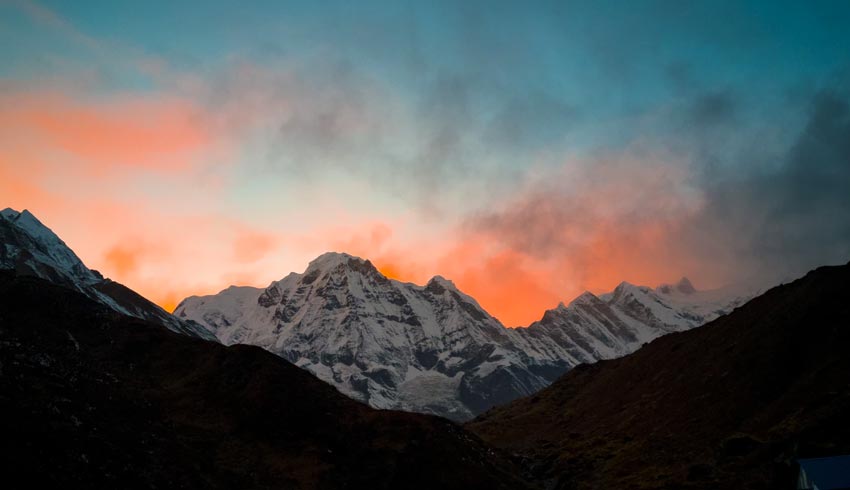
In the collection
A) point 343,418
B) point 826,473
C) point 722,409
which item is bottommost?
point 826,473

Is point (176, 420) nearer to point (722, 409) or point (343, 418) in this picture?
point (343, 418)

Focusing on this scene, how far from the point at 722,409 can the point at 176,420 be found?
72231mm

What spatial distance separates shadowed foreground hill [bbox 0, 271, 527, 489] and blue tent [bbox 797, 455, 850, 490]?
34.3 m

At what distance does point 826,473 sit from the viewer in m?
53.2

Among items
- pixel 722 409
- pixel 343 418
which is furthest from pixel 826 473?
pixel 343 418

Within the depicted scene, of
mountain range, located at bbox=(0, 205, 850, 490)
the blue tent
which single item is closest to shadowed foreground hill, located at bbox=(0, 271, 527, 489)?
mountain range, located at bbox=(0, 205, 850, 490)

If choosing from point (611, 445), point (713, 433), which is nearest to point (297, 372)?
point (611, 445)

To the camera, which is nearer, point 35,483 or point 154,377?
point 35,483

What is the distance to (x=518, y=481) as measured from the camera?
8269 centimetres

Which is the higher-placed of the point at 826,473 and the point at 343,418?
the point at 343,418

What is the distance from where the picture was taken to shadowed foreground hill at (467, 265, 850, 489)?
6631 cm

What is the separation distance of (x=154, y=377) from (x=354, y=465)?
3631cm

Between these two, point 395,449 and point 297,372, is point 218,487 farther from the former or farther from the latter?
point 297,372

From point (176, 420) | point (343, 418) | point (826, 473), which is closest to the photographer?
point (826, 473)
